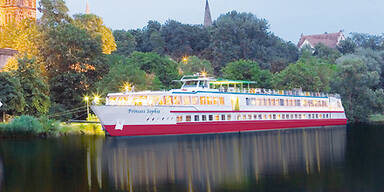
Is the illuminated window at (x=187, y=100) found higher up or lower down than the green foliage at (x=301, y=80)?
lower down

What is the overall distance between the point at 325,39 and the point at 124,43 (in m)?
72.9

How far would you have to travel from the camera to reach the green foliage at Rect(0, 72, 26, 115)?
50.8m

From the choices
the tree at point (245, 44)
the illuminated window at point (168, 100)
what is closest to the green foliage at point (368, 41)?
the tree at point (245, 44)

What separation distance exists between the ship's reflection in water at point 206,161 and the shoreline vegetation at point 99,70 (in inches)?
545

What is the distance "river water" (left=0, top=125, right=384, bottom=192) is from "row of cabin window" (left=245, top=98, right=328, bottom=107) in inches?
447

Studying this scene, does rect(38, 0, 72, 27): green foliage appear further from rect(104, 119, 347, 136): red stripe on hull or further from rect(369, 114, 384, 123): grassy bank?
rect(369, 114, 384, 123): grassy bank

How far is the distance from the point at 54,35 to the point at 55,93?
299 inches

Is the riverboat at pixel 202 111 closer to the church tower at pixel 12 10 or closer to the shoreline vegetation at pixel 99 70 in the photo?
the shoreline vegetation at pixel 99 70

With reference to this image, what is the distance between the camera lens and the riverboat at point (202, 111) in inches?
1751

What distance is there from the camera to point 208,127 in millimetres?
50406

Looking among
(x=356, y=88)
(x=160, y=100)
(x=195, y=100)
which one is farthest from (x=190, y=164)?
(x=356, y=88)

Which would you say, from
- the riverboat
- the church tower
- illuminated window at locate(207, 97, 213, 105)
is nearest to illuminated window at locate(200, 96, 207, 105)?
the riverboat

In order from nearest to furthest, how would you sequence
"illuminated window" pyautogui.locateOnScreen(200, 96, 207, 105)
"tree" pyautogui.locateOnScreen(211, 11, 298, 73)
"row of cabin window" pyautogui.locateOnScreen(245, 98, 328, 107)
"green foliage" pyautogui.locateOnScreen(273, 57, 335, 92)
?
"illuminated window" pyautogui.locateOnScreen(200, 96, 207, 105), "row of cabin window" pyautogui.locateOnScreen(245, 98, 328, 107), "green foliage" pyautogui.locateOnScreen(273, 57, 335, 92), "tree" pyautogui.locateOnScreen(211, 11, 298, 73)

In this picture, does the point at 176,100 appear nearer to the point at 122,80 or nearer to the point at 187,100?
the point at 187,100
